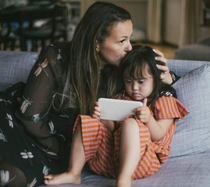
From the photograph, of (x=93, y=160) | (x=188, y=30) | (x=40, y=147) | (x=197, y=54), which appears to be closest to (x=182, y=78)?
(x=93, y=160)

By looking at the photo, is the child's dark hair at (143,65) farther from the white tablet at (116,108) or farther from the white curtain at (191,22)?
the white curtain at (191,22)

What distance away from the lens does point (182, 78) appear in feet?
5.14

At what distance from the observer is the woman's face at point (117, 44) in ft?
4.69

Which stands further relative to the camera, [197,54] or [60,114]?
[197,54]

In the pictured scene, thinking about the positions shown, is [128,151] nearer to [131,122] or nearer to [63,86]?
[131,122]

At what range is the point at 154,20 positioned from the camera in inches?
283

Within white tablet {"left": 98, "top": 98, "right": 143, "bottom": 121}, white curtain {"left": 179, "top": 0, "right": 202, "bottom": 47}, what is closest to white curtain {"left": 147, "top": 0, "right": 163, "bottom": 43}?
white curtain {"left": 179, "top": 0, "right": 202, "bottom": 47}

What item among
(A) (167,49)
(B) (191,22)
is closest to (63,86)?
(B) (191,22)

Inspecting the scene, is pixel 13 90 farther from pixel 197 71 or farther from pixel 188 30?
pixel 188 30

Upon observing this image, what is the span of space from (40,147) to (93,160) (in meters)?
0.24

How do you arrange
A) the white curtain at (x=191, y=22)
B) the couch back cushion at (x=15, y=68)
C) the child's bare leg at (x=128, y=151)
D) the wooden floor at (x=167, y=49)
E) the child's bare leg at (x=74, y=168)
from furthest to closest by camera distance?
the wooden floor at (x=167, y=49)
the white curtain at (x=191, y=22)
the couch back cushion at (x=15, y=68)
the child's bare leg at (x=74, y=168)
the child's bare leg at (x=128, y=151)

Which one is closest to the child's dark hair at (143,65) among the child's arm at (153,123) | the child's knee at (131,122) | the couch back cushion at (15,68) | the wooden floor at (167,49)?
the child's arm at (153,123)

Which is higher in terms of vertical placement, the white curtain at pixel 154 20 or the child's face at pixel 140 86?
the child's face at pixel 140 86

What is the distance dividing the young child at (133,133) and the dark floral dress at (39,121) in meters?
0.12
